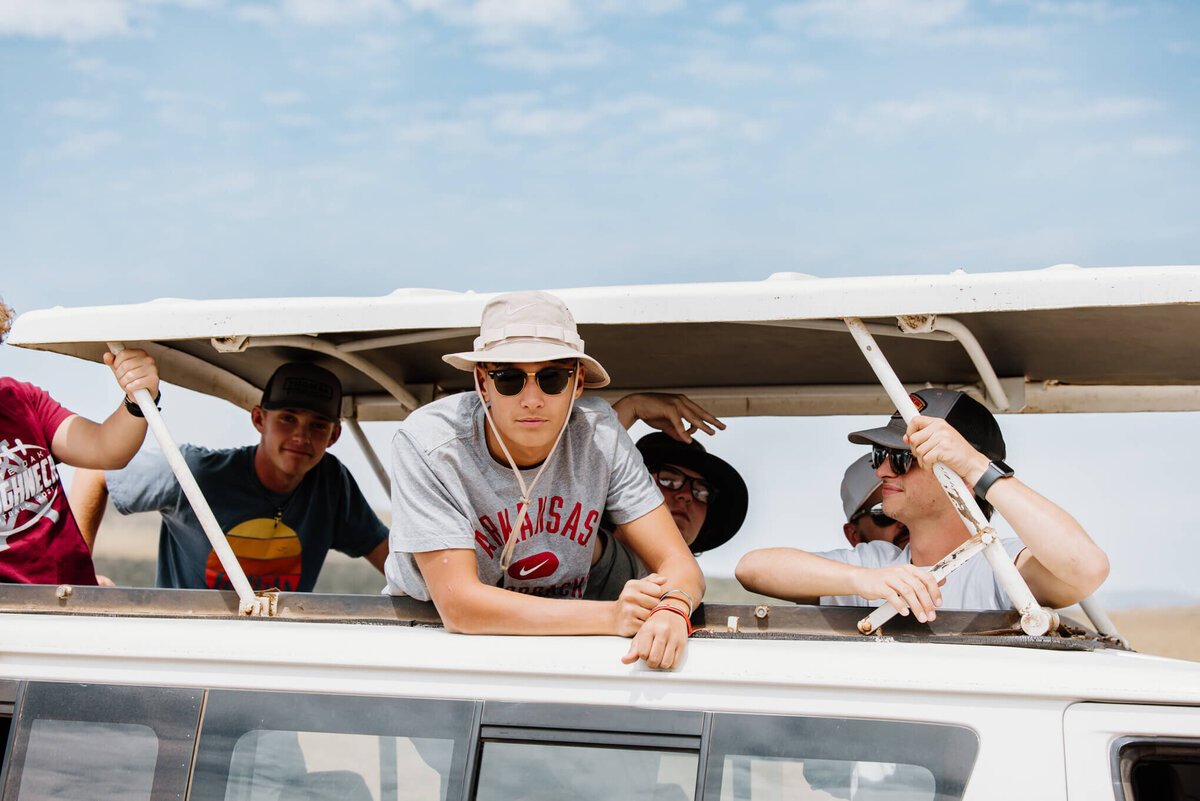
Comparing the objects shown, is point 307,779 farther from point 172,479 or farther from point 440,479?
point 172,479

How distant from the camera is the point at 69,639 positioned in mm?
2586

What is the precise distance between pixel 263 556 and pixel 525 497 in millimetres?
1880

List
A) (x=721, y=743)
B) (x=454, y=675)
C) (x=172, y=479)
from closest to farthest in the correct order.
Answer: (x=721, y=743)
(x=454, y=675)
(x=172, y=479)

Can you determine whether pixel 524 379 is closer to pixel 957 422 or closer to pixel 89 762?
pixel 957 422

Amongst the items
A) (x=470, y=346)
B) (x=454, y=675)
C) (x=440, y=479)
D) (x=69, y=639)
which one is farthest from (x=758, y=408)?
(x=69, y=639)

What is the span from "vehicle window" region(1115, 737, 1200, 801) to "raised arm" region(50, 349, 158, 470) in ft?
8.28

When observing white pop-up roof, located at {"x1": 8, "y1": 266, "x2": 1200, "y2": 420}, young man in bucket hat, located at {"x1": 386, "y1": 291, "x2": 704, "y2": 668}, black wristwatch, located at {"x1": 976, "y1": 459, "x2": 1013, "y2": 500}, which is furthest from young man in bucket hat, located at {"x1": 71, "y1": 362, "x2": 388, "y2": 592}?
black wristwatch, located at {"x1": 976, "y1": 459, "x2": 1013, "y2": 500}

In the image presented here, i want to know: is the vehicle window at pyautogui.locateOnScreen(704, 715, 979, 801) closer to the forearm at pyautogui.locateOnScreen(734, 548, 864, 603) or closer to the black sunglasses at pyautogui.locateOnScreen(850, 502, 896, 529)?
the forearm at pyautogui.locateOnScreen(734, 548, 864, 603)

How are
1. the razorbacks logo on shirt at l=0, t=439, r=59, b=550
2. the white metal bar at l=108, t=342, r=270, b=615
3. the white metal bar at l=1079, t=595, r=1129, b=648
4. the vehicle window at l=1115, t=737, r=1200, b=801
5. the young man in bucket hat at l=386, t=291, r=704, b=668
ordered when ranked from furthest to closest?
the razorbacks logo on shirt at l=0, t=439, r=59, b=550
the white metal bar at l=1079, t=595, r=1129, b=648
the white metal bar at l=108, t=342, r=270, b=615
the young man in bucket hat at l=386, t=291, r=704, b=668
the vehicle window at l=1115, t=737, r=1200, b=801

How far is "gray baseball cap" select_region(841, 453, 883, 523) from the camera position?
3902 millimetres

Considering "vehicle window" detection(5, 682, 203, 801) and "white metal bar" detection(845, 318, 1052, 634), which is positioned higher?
"white metal bar" detection(845, 318, 1052, 634)

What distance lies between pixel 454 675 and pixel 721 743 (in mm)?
589

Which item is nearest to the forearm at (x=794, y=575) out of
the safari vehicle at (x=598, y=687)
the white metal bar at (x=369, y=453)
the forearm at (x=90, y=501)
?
the safari vehicle at (x=598, y=687)

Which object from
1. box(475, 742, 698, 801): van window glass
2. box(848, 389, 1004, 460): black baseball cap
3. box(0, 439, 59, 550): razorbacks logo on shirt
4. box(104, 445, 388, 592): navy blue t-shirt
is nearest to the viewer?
box(475, 742, 698, 801): van window glass
